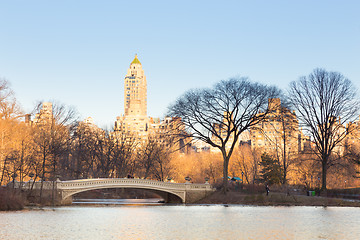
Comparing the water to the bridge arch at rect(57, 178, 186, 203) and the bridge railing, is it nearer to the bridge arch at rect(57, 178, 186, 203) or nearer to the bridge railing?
the bridge arch at rect(57, 178, 186, 203)

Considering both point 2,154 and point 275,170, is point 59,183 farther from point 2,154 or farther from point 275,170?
point 275,170

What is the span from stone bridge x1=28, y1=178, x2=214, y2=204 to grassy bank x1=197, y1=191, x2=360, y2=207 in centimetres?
161

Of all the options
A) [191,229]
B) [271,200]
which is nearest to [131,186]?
[271,200]

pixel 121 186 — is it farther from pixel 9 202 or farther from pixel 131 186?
pixel 9 202

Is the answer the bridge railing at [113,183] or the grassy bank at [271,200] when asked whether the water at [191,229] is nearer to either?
the grassy bank at [271,200]

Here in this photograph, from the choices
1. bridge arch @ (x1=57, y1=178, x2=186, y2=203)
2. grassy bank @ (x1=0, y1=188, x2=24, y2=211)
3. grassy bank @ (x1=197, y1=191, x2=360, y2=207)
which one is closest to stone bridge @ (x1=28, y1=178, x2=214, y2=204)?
bridge arch @ (x1=57, y1=178, x2=186, y2=203)

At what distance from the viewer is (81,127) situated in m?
98.9

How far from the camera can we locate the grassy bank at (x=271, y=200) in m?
53.7

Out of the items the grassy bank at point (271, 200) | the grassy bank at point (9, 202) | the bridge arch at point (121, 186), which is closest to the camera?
the grassy bank at point (9, 202)

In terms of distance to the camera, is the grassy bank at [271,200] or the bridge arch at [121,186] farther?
the bridge arch at [121,186]

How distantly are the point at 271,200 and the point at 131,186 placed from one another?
1724 centimetres

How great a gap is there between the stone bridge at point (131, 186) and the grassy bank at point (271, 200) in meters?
1.61

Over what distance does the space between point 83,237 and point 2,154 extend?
35386mm

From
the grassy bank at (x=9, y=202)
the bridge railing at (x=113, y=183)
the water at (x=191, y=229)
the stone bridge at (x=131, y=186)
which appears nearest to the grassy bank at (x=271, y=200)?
the stone bridge at (x=131, y=186)
